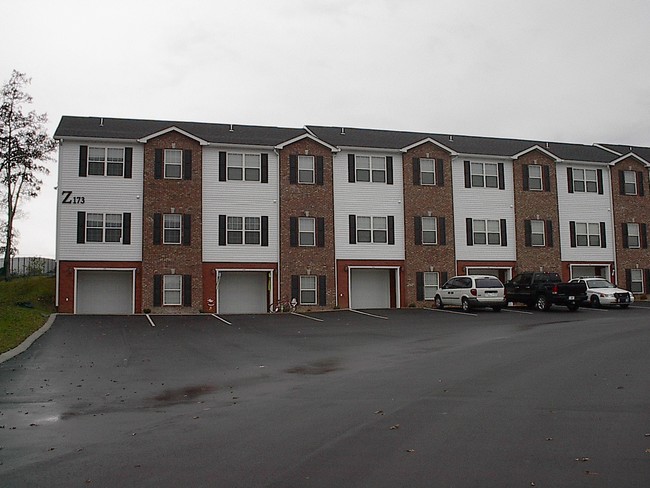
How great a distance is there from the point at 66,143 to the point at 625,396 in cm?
2795

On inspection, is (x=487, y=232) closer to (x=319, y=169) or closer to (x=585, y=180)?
(x=585, y=180)

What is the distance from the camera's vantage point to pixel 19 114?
4200 cm

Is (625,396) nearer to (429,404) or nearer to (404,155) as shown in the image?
(429,404)

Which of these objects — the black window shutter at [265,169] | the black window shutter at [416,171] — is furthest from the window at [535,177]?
the black window shutter at [265,169]

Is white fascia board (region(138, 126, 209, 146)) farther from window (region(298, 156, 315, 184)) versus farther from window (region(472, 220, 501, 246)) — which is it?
window (region(472, 220, 501, 246))

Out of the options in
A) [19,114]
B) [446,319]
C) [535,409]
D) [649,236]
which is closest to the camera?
[535,409]

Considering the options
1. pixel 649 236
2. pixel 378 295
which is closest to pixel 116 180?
pixel 378 295

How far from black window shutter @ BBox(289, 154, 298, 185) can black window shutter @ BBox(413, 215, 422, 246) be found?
662 centimetres

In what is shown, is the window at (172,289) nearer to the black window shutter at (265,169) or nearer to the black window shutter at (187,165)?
the black window shutter at (187,165)

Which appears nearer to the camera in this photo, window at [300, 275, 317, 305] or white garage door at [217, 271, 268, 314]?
window at [300, 275, 317, 305]

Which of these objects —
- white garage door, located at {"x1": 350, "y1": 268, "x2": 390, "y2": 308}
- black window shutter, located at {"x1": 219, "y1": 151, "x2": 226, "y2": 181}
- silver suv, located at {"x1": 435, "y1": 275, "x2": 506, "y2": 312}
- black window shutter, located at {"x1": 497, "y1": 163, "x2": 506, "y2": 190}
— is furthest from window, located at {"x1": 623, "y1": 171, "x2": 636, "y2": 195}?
black window shutter, located at {"x1": 219, "y1": 151, "x2": 226, "y2": 181}

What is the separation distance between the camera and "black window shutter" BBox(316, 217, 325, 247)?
3338cm

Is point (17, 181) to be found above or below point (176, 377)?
above

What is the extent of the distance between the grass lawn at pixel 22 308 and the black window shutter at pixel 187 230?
22.5 ft
